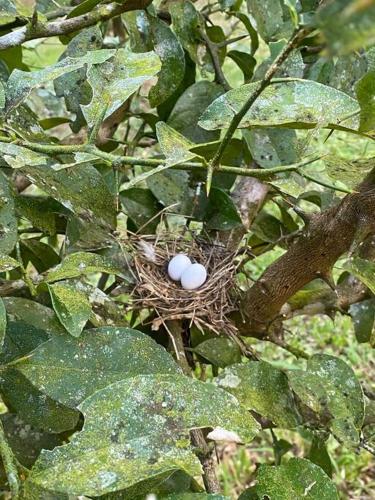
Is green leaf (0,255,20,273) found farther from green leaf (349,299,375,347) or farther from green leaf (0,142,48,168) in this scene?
green leaf (349,299,375,347)

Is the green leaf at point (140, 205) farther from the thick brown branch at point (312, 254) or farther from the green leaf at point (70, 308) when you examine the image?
the green leaf at point (70, 308)

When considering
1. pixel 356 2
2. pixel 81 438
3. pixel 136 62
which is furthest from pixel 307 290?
pixel 356 2

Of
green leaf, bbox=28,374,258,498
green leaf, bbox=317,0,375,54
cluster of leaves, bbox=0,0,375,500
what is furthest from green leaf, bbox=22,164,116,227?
green leaf, bbox=317,0,375,54

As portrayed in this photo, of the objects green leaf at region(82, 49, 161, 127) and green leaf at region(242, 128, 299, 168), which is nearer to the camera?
green leaf at region(82, 49, 161, 127)

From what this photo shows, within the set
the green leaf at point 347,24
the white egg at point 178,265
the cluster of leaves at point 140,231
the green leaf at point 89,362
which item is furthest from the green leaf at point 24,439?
the green leaf at point 347,24

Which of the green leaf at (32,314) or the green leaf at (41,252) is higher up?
the green leaf at (32,314)

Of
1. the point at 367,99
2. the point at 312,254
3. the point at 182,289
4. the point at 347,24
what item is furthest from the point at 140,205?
the point at 347,24
